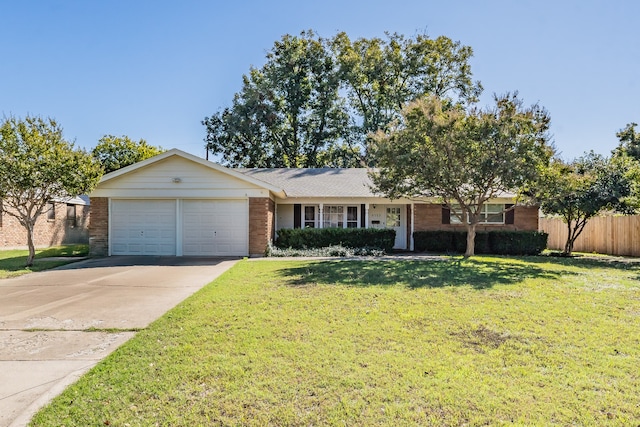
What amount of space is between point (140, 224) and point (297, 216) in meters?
6.86

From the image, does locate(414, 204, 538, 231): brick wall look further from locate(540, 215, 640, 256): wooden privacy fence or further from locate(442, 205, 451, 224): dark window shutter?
locate(540, 215, 640, 256): wooden privacy fence

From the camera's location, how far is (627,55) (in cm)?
1224

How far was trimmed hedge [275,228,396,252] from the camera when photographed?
16828mm

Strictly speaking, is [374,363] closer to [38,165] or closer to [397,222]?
[38,165]

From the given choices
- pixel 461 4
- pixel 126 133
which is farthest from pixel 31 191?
pixel 126 133

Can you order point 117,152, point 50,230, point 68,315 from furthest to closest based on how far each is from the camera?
point 117,152 < point 50,230 < point 68,315

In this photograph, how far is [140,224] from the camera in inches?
635

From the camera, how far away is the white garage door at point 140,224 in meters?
16.1

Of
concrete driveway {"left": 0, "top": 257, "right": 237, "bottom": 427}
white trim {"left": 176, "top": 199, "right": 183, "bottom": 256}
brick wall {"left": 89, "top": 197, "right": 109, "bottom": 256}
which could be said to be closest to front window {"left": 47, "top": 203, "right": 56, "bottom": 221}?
brick wall {"left": 89, "top": 197, "right": 109, "bottom": 256}

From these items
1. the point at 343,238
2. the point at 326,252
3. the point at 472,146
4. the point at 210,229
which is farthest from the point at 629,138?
the point at 210,229

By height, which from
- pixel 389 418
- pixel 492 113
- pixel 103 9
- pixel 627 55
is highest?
pixel 103 9

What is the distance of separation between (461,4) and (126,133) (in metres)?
30.2

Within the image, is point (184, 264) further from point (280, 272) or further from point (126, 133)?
point (126, 133)

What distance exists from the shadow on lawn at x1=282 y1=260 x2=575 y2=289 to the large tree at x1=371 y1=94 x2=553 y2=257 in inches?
121
